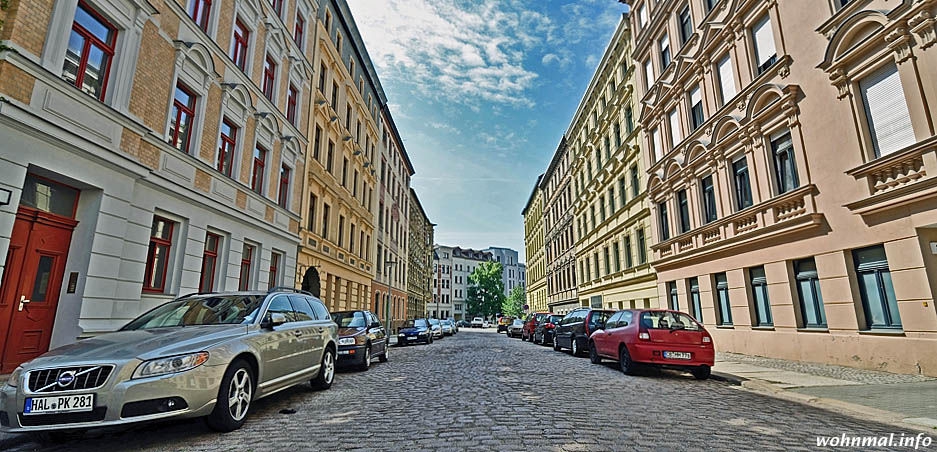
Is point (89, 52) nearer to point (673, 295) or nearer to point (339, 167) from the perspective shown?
point (339, 167)

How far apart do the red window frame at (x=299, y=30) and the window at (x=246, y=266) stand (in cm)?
895

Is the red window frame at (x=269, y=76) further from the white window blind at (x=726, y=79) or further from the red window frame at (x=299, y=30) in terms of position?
the white window blind at (x=726, y=79)

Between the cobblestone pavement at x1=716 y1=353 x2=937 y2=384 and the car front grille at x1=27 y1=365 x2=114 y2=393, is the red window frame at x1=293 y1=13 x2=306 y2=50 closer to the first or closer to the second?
the car front grille at x1=27 y1=365 x2=114 y2=393

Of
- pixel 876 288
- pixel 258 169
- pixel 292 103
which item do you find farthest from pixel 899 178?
pixel 292 103

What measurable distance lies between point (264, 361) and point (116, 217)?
18.0ft

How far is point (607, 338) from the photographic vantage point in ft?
38.7

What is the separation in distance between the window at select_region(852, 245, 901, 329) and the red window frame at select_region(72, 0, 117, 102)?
53.8 feet

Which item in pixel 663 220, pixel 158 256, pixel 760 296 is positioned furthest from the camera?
pixel 663 220

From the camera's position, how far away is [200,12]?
40.4 ft

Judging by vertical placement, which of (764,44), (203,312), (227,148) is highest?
(764,44)

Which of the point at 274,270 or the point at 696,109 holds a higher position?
the point at 696,109

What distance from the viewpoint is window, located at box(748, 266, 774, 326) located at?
13555 mm

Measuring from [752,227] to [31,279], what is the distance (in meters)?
17.1

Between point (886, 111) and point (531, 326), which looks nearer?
point (886, 111)
